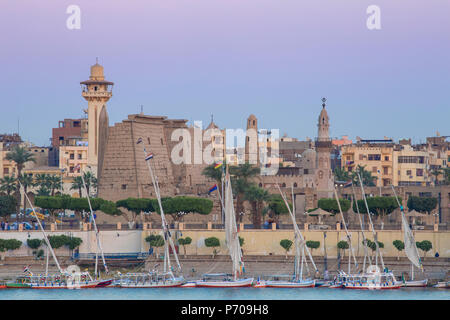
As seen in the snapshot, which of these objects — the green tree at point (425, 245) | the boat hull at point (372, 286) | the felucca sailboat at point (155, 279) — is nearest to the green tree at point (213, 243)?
the felucca sailboat at point (155, 279)

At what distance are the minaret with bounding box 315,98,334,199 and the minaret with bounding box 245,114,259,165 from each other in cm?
1088

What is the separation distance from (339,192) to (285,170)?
892 inches

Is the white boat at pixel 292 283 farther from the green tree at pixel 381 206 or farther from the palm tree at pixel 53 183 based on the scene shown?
the palm tree at pixel 53 183

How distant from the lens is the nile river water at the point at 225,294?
76.2 m

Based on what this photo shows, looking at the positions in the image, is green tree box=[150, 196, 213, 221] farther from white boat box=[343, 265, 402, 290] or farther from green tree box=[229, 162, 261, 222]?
white boat box=[343, 265, 402, 290]

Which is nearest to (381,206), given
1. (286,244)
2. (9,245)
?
(286,244)

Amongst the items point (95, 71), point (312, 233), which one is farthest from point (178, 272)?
point (95, 71)

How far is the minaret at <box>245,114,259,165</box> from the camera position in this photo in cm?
12262

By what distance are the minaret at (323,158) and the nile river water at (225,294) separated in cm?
3221

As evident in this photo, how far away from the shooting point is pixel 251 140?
12262cm

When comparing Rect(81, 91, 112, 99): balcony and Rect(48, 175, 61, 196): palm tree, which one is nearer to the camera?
Rect(48, 175, 61, 196): palm tree

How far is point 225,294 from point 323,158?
3784cm

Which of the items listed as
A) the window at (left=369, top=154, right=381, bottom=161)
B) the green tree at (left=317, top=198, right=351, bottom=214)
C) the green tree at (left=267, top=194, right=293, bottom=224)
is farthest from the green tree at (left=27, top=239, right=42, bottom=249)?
the window at (left=369, top=154, right=381, bottom=161)
